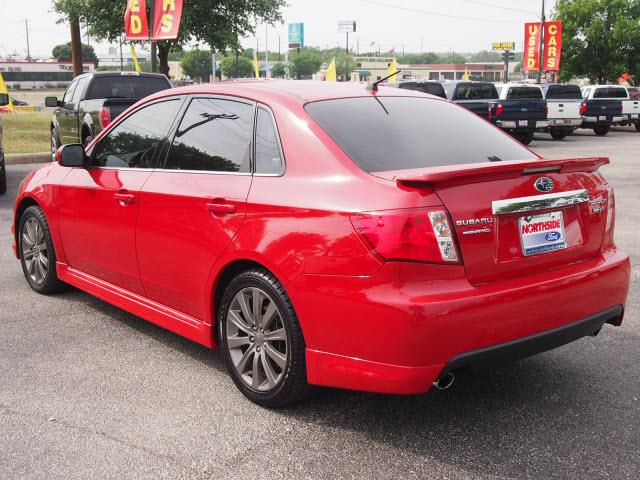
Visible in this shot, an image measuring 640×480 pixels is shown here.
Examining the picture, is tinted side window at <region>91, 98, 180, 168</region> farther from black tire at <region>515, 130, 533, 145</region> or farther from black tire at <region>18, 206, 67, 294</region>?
black tire at <region>515, 130, 533, 145</region>

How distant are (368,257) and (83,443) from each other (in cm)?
155

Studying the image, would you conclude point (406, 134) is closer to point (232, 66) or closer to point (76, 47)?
point (76, 47)

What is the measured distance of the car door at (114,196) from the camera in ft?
15.4

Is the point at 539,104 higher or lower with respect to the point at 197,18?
lower

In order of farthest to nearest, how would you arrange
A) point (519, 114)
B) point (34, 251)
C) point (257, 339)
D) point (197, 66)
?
point (197, 66) → point (519, 114) → point (34, 251) → point (257, 339)

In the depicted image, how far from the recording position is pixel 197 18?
2998cm

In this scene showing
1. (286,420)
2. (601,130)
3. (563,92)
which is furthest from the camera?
(601,130)

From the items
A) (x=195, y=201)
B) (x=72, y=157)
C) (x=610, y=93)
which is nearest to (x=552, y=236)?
(x=195, y=201)

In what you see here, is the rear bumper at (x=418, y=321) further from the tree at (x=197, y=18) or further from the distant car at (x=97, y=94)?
the tree at (x=197, y=18)

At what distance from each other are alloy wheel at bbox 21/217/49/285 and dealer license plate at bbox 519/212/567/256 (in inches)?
147

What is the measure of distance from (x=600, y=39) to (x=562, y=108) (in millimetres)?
24091

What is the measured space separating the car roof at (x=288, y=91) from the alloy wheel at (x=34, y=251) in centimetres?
184

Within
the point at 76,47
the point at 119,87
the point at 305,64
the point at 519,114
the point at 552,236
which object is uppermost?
the point at 305,64

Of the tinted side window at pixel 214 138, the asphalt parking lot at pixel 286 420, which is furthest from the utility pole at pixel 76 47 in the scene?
the tinted side window at pixel 214 138
